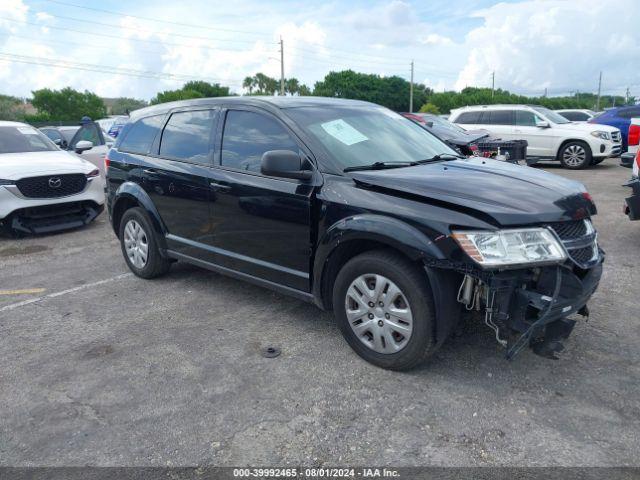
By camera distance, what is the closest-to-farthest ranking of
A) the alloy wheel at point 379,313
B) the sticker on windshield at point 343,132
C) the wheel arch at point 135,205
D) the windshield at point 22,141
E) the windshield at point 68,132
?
the alloy wheel at point 379,313
the sticker on windshield at point 343,132
the wheel arch at point 135,205
the windshield at point 22,141
the windshield at point 68,132

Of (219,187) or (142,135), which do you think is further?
(142,135)

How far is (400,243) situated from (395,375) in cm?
89

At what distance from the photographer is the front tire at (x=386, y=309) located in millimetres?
3176

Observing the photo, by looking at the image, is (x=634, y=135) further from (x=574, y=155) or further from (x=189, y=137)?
(x=189, y=137)

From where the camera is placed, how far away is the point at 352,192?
3516mm

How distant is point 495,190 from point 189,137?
283 centimetres

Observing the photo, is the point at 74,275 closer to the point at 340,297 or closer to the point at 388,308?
the point at 340,297

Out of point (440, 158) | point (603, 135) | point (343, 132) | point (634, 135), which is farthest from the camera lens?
point (603, 135)

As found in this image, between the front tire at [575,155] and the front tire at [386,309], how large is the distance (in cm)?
1224

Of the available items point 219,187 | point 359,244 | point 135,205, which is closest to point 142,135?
point 135,205

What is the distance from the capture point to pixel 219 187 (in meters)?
4.37

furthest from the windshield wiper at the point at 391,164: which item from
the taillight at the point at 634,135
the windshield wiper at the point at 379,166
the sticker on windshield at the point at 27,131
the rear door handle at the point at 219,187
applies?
the sticker on windshield at the point at 27,131

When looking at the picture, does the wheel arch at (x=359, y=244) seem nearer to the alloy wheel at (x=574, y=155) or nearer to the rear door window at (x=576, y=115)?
the alloy wheel at (x=574, y=155)

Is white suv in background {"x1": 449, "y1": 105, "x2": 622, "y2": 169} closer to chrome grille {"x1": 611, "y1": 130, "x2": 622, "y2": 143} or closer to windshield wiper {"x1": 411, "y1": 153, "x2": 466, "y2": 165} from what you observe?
chrome grille {"x1": 611, "y1": 130, "x2": 622, "y2": 143}
